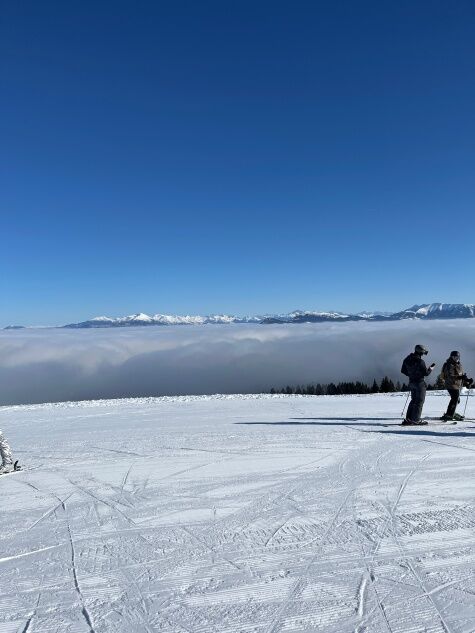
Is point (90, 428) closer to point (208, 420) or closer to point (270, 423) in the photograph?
point (208, 420)

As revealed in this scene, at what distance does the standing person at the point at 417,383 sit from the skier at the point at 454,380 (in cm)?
98

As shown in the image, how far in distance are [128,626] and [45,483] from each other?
4747mm

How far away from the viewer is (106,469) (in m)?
8.42

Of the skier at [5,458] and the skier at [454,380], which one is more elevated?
the skier at [454,380]

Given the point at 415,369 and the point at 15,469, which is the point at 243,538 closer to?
the point at 15,469

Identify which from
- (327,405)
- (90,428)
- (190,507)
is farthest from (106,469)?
(327,405)

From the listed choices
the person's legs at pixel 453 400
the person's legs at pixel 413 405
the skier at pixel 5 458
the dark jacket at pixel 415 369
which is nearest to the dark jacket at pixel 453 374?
the person's legs at pixel 453 400

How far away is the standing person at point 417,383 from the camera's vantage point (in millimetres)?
12648

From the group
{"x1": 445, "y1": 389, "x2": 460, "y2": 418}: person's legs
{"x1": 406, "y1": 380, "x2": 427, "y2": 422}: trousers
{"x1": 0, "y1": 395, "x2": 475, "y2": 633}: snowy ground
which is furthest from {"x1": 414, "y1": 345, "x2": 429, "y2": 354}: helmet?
{"x1": 0, "y1": 395, "x2": 475, "y2": 633}: snowy ground

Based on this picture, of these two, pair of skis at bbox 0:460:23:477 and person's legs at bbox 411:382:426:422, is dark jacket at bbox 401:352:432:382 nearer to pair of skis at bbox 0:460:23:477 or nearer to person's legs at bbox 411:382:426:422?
person's legs at bbox 411:382:426:422

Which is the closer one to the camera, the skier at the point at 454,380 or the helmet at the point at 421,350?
the helmet at the point at 421,350

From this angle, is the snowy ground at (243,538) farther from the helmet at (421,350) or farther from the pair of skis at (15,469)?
the helmet at (421,350)

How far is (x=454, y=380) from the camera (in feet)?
43.1

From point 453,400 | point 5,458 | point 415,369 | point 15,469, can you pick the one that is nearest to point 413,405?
point 415,369
